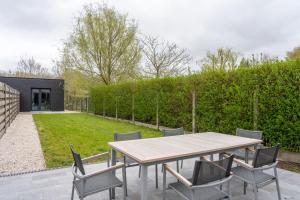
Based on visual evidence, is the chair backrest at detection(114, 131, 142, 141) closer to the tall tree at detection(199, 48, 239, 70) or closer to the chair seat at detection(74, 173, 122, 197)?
the chair seat at detection(74, 173, 122, 197)

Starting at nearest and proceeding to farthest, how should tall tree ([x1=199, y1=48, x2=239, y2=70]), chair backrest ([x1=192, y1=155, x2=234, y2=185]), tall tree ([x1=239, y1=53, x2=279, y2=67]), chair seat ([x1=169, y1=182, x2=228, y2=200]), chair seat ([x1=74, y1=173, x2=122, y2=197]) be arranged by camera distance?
1. chair backrest ([x1=192, y1=155, x2=234, y2=185])
2. chair seat ([x1=169, y1=182, x2=228, y2=200])
3. chair seat ([x1=74, y1=173, x2=122, y2=197])
4. tall tree ([x1=239, y1=53, x2=279, y2=67])
5. tall tree ([x1=199, y1=48, x2=239, y2=70])

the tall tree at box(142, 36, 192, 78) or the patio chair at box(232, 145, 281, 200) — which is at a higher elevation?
the tall tree at box(142, 36, 192, 78)

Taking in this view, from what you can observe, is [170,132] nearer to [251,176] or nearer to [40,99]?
[251,176]

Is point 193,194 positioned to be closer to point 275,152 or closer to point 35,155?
point 275,152

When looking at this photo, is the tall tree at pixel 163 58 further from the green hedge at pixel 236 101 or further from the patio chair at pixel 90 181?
the patio chair at pixel 90 181

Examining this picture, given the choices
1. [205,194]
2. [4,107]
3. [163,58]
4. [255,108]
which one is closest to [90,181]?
[205,194]

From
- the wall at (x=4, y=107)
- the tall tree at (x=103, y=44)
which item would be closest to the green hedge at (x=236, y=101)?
the wall at (x=4, y=107)

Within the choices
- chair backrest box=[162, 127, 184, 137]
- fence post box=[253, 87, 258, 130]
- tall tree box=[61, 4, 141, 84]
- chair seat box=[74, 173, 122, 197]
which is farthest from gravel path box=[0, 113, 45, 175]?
tall tree box=[61, 4, 141, 84]

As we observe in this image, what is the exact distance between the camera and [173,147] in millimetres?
2779

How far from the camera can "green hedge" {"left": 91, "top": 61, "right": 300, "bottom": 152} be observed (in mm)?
4336

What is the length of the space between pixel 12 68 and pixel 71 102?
11758mm

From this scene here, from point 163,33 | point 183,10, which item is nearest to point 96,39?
point 163,33

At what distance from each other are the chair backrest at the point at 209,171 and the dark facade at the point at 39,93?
2179 centimetres

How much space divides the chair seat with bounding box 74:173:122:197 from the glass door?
69.6 feet
